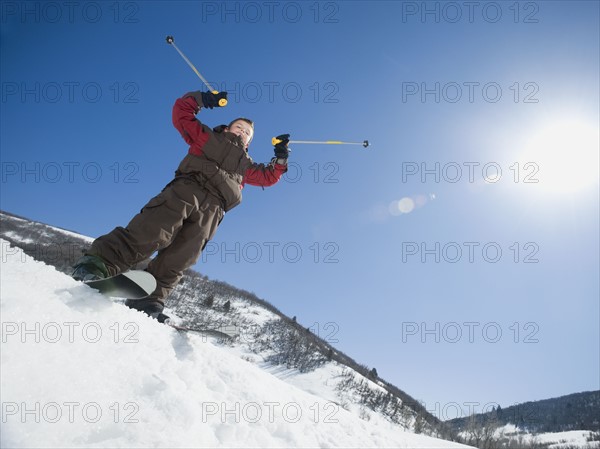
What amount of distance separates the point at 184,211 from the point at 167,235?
0.25 metres

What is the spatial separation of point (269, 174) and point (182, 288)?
20.0m

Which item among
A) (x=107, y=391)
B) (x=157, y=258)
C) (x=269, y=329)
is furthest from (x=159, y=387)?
(x=269, y=329)

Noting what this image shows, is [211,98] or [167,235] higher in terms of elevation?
[211,98]

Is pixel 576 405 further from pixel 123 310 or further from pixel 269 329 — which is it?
pixel 123 310

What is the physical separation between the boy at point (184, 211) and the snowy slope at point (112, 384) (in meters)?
0.78

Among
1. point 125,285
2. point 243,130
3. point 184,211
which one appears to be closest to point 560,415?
point 243,130

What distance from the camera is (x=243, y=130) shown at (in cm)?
379

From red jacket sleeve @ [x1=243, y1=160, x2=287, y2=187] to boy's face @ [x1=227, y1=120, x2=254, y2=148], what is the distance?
1.06 ft

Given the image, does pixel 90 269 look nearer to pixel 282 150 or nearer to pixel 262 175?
pixel 262 175

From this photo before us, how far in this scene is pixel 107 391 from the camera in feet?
4.00

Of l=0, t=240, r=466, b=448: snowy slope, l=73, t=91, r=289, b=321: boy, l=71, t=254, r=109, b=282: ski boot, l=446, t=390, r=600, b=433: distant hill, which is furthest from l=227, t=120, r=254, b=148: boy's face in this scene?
l=446, t=390, r=600, b=433: distant hill

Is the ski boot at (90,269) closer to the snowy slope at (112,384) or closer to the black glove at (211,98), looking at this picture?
the snowy slope at (112,384)

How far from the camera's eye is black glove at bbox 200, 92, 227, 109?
3.43 m

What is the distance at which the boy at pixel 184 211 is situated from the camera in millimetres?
2637
